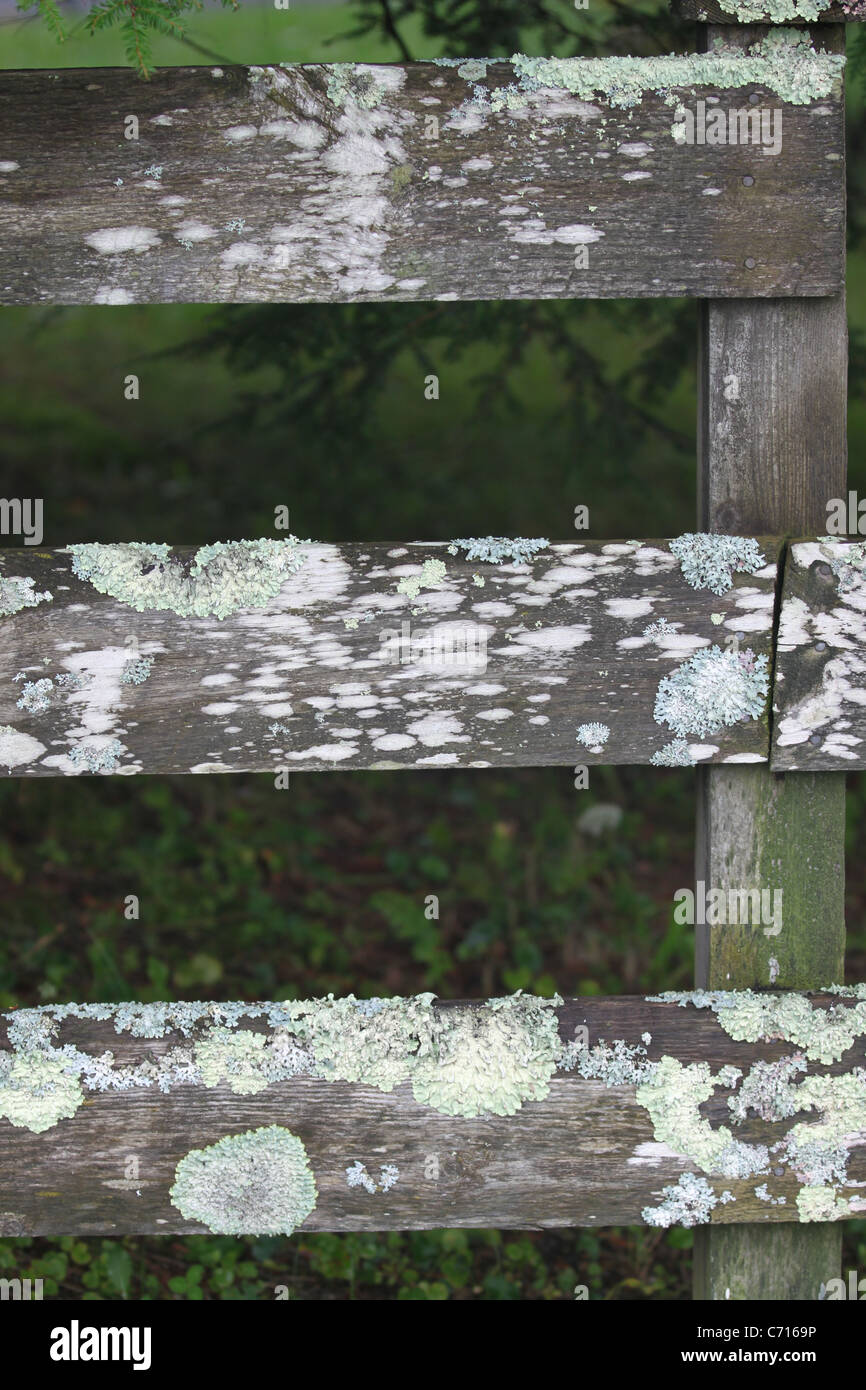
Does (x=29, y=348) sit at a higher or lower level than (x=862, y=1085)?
higher

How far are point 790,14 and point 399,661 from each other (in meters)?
1.43

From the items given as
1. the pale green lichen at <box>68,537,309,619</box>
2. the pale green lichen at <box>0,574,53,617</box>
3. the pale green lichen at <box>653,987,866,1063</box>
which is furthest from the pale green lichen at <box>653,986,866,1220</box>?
the pale green lichen at <box>0,574,53,617</box>

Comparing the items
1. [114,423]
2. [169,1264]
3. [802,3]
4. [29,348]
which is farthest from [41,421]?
[802,3]

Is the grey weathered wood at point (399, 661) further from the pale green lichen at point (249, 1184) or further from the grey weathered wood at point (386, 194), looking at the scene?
the pale green lichen at point (249, 1184)

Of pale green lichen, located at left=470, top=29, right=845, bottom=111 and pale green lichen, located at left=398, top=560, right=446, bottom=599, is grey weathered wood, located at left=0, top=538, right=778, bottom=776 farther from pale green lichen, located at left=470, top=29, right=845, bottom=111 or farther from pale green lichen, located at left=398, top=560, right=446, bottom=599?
pale green lichen, located at left=470, top=29, right=845, bottom=111

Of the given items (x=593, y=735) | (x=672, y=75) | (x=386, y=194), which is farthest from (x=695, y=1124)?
(x=672, y=75)

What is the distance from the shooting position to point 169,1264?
314 centimetres

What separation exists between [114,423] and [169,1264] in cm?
546

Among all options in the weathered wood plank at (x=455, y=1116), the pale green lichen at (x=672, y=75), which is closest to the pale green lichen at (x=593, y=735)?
the weathered wood plank at (x=455, y=1116)

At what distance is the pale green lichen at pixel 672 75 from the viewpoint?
1.87m

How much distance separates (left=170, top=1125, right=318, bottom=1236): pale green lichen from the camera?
2.01 m

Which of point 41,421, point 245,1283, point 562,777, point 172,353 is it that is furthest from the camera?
point 41,421

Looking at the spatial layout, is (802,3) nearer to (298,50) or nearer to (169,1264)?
(298,50)

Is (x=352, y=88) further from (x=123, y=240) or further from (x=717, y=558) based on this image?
(x=717, y=558)
